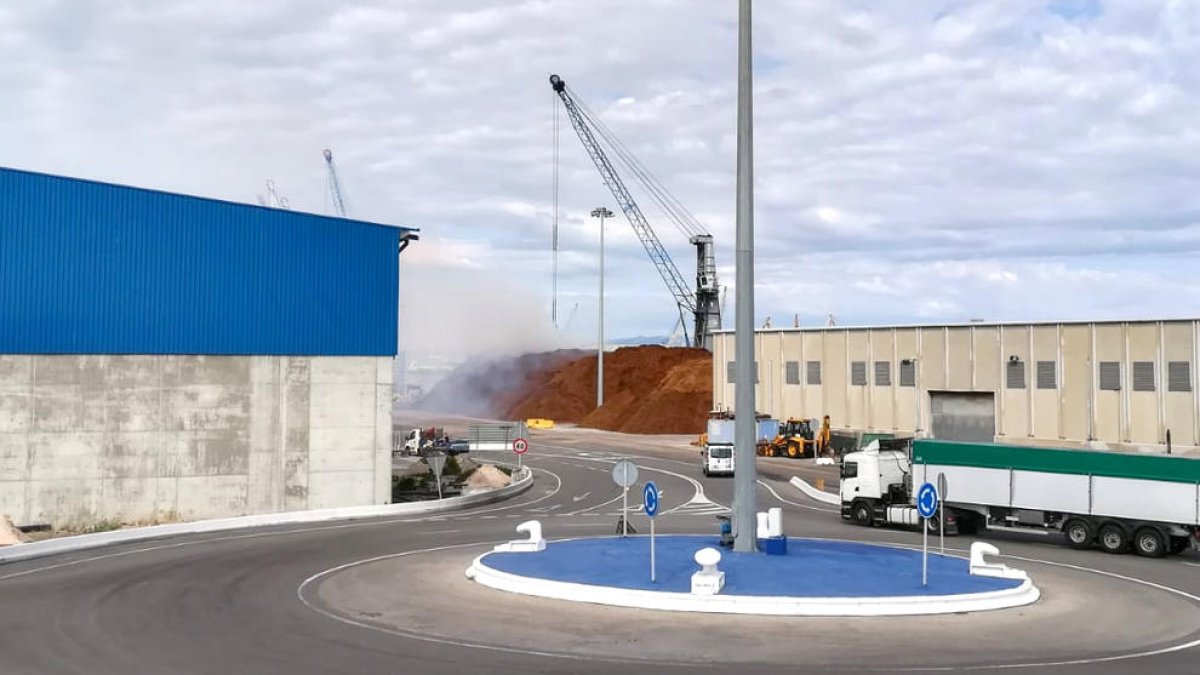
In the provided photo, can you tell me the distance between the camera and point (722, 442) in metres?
67.2

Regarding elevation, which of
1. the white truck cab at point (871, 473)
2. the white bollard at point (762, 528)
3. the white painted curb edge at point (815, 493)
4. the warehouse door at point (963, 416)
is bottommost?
the white painted curb edge at point (815, 493)

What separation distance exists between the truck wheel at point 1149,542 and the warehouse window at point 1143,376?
104 feet

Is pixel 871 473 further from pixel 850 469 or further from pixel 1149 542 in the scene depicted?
pixel 1149 542

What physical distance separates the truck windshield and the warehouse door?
30200 mm

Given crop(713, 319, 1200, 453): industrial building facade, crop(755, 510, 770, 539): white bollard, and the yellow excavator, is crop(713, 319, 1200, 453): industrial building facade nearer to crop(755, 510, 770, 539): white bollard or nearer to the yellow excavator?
the yellow excavator

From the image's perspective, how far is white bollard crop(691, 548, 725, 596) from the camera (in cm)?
2288

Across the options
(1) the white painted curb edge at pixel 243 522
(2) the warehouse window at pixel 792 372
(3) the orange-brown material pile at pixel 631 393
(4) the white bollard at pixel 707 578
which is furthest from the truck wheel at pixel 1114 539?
(3) the orange-brown material pile at pixel 631 393

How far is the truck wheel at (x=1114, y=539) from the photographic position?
33.8m

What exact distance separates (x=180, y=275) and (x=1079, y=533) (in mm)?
32889

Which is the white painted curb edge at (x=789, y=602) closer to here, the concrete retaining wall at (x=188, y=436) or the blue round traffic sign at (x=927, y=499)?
the blue round traffic sign at (x=927, y=499)

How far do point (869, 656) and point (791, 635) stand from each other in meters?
2.14

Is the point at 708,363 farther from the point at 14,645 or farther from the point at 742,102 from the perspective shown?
the point at 14,645

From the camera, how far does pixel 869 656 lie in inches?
723

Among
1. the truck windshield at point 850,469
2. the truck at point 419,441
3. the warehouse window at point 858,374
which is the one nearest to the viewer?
the truck windshield at point 850,469
